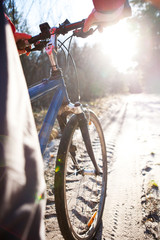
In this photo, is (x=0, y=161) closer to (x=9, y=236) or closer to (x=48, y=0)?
(x=9, y=236)

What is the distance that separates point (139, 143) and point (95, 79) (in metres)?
9.97

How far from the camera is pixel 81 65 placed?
413 inches

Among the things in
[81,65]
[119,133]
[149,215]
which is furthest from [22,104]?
[81,65]

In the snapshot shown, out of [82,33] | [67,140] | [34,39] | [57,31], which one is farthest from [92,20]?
[67,140]

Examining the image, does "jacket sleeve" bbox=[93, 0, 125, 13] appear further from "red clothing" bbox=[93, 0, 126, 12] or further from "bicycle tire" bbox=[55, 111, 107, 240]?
"bicycle tire" bbox=[55, 111, 107, 240]

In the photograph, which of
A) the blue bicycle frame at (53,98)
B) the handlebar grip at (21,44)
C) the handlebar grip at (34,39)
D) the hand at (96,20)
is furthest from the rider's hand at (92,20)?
the handlebar grip at (21,44)

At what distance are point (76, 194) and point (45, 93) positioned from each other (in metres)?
1.19

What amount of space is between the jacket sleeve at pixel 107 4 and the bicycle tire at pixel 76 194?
721 millimetres

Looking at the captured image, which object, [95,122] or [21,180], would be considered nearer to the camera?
[21,180]

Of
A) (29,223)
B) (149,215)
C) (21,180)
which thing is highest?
(21,180)

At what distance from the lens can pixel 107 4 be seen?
84cm

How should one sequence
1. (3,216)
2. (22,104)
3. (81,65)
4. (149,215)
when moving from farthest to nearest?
1. (81,65)
2. (149,215)
3. (22,104)
4. (3,216)

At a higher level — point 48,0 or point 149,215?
point 48,0

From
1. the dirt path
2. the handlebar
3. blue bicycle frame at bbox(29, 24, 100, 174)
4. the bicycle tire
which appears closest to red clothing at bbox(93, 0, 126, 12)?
the handlebar
